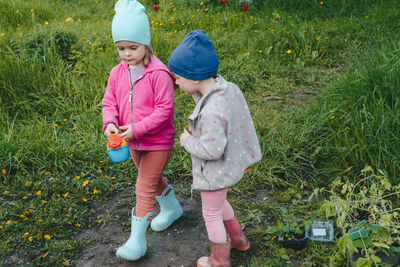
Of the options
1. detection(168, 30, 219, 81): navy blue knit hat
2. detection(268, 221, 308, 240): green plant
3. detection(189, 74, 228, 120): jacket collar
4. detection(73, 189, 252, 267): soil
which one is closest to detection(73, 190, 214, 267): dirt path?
detection(73, 189, 252, 267): soil

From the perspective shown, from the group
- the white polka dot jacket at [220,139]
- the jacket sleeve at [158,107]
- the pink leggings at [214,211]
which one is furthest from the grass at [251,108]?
the jacket sleeve at [158,107]

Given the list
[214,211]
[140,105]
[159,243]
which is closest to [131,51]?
[140,105]

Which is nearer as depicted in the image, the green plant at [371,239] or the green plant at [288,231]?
the green plant at [371,239]

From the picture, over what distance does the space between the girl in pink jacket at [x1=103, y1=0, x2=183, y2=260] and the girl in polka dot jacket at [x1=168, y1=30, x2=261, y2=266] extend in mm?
257

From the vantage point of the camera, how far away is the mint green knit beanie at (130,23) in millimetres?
2172

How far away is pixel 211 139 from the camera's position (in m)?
1.94

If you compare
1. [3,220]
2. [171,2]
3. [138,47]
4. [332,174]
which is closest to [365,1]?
[171,2]

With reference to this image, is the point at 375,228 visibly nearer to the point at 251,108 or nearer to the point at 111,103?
the point at 111,103

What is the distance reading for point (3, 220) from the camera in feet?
9.98

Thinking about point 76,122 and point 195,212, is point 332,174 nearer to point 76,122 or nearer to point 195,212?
point 195,212

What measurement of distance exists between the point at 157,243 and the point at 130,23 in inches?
58.9

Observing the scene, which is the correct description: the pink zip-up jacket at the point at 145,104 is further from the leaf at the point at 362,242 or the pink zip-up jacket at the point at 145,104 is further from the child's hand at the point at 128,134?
the leaf at the point at 362,242

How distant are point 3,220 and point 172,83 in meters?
1.77

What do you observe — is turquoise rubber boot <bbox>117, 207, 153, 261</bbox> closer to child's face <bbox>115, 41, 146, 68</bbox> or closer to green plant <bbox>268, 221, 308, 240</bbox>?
green plant <bbox>268, 221, 308, 240</bbox>
